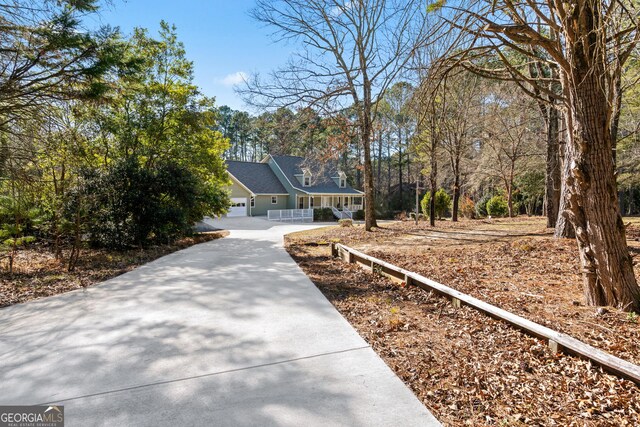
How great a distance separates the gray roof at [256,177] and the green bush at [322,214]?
14.0ft

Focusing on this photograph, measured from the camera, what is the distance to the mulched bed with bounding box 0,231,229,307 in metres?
Answer: 5.82

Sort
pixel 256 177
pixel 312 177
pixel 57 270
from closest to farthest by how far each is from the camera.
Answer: pixel 57 270 < pixel 256 177 < pixel 312 177

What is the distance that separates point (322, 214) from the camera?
94.4 ft

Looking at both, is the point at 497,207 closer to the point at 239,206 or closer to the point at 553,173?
the point at 553,173

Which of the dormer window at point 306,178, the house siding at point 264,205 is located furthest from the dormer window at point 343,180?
the house siding at point 264,205

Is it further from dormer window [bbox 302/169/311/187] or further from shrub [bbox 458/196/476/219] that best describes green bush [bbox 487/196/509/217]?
dormer window [bbox 302/169/311/187]

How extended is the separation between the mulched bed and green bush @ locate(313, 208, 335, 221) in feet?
59.2

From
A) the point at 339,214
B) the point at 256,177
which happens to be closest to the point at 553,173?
the point at 339,214

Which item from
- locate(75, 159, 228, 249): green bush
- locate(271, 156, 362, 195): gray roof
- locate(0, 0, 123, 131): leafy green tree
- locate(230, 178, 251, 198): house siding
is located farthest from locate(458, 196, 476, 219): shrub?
locate(0, 0, 123, 131): leafy green tree

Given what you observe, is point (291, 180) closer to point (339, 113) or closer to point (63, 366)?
point (339, 113)

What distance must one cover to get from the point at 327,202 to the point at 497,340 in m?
29.6

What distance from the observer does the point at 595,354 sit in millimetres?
2734

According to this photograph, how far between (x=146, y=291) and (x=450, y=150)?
16200mm

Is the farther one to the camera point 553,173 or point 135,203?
point 553,173
